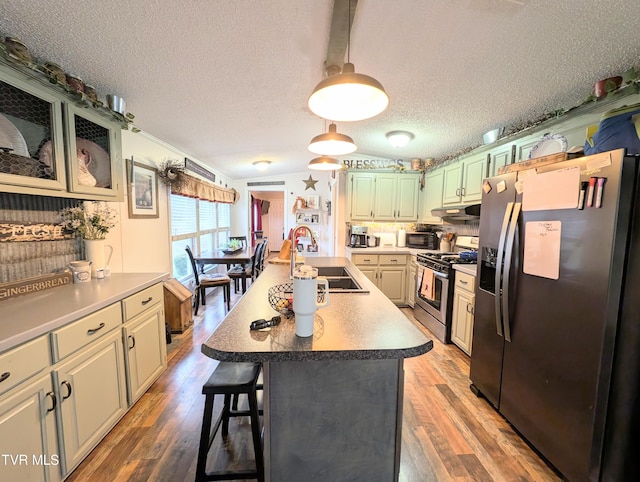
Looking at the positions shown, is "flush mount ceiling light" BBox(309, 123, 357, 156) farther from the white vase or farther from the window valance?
the window valance

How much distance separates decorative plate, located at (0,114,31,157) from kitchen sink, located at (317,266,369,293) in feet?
6.37

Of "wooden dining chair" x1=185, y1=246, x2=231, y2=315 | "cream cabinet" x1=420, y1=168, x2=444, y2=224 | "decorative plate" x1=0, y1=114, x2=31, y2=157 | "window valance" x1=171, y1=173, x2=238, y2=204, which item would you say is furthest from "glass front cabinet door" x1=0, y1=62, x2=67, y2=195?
"cream cabinet" x1=420, y1=168, x2=444, y2=224

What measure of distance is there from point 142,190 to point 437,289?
359 centimetres

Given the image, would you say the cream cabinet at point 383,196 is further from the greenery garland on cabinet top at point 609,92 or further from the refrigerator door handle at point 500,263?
the refrigerator door handle at point 500,263

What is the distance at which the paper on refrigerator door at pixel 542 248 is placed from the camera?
149cm

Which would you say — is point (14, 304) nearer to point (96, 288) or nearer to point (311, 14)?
point (96, 288)

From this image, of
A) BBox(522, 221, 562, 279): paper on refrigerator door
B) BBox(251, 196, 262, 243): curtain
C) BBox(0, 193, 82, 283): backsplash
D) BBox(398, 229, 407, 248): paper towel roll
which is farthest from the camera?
BBox(251, 196, 262, 243): curtain

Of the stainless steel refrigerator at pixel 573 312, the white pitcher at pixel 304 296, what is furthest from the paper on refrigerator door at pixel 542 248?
the white pitcher at pixel 304 296

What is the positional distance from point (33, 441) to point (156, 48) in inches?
84.1

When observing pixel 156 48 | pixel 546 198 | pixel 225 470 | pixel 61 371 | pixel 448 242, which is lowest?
pixel 225 470

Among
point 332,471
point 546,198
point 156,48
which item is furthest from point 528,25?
point 332,471

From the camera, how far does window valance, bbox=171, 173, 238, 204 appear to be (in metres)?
3.67

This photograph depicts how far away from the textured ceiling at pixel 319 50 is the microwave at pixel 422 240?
6.27ft

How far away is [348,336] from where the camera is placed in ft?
3.69
